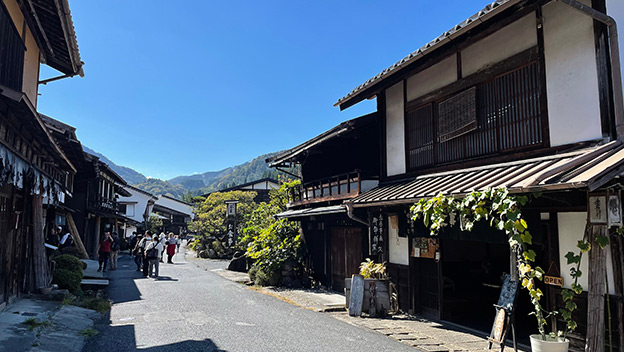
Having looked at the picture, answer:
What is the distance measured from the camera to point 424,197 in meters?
8.81

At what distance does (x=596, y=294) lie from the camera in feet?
18.8

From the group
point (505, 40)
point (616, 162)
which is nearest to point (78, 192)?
point (505, 40)

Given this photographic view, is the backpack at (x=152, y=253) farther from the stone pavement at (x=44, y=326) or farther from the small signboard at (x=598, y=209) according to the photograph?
the small signboard at (x=598, y=209)

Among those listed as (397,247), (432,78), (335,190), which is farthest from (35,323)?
(432,78)

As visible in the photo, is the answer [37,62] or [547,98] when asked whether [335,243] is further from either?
[37,62]

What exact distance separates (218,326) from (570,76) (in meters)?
9.09

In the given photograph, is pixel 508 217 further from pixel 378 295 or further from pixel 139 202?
pixel 139 202

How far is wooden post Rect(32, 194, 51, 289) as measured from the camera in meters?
11.9

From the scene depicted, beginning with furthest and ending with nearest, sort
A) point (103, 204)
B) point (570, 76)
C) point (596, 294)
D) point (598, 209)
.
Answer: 1. point (103, 204)
2. point (570, 76)
3. point (598, 209)
4. point (596, 294)

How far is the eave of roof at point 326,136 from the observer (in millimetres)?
14420

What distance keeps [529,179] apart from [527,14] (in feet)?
12.3

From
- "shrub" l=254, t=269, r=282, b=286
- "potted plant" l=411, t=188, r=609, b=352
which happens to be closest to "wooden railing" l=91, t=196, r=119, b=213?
"shrub" l=254, t=269, r=282, b=286

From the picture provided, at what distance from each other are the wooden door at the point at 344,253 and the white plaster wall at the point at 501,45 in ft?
23.6

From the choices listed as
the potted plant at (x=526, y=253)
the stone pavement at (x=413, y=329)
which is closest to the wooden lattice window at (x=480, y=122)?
the potted plant at (x=526, y=253)
